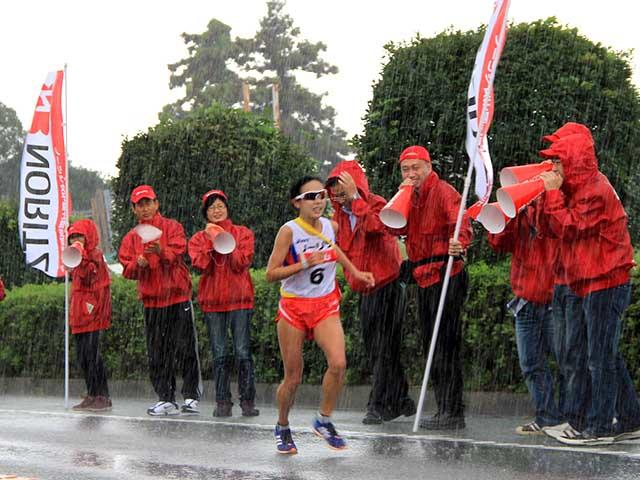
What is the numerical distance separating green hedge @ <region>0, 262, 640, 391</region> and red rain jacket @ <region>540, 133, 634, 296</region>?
68.9 inches

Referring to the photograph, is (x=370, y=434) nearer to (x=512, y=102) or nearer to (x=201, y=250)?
(x=201, y=250)

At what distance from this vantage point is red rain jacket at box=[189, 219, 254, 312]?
1260cm

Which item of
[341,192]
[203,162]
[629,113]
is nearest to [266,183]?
[203,162]

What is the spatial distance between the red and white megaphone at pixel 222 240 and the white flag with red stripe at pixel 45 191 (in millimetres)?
3485

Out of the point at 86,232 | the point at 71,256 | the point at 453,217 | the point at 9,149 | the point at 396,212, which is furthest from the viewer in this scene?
the point at 9,149

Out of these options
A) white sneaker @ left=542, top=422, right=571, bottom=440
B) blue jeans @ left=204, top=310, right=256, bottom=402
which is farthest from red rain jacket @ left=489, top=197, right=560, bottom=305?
blue jeans @ left=204, top=310, right=256, bottom=402

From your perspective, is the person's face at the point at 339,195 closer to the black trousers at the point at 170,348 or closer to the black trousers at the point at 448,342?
the black trousers at the point at 448,342

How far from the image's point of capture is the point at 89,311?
45.9 feet

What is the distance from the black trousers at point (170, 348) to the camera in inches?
518

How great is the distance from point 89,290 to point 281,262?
17.0 feet

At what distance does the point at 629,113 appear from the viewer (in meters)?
14.0

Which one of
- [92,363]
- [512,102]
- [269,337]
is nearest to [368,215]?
[512,102]

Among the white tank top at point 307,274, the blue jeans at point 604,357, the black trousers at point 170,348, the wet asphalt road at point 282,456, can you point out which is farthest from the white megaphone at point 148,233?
the blue jeans at point 604,357

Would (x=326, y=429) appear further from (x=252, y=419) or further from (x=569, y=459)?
(x=252, y=419)
